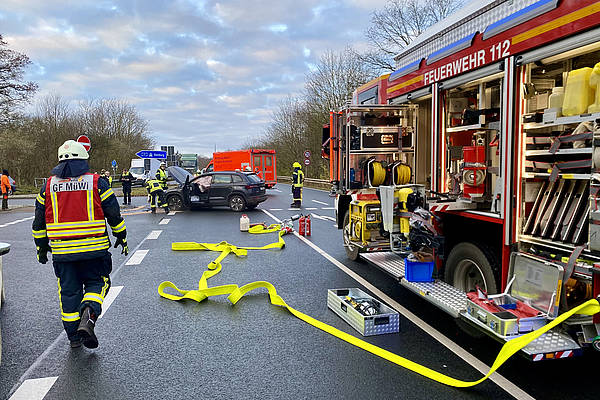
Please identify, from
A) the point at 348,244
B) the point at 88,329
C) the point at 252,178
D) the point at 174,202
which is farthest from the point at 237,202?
the point at 88,329

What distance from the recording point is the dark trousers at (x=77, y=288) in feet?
15.2

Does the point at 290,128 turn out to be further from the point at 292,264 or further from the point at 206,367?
the point at 206,367

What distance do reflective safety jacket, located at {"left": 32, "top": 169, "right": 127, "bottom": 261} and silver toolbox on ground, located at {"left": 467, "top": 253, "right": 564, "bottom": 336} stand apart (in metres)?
3.61

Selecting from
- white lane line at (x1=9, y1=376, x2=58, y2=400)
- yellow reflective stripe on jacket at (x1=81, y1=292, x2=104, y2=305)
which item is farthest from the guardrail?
white lane line at (x1=9, y1=376, x2=58, y2=400)

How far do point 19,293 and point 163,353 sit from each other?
11.4 ft

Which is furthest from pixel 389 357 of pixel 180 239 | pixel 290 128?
pixel 290 128

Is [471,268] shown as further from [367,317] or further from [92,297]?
[92,297]

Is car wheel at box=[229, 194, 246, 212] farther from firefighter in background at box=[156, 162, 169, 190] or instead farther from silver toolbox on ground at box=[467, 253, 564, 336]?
silver toolbox on ground at box=[467, 253, 564, 336]

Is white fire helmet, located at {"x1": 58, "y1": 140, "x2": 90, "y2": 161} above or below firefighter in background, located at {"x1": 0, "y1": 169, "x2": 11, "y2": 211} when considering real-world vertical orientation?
above

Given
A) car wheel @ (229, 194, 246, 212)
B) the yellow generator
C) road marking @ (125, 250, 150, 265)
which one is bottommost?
road marking @ (125, 250, 150, 265)

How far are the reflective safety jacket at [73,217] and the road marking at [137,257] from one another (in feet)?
13.6

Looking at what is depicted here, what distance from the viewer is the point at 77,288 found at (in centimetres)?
472

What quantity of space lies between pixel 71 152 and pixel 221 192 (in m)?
13.7

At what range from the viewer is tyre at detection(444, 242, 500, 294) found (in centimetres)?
470
